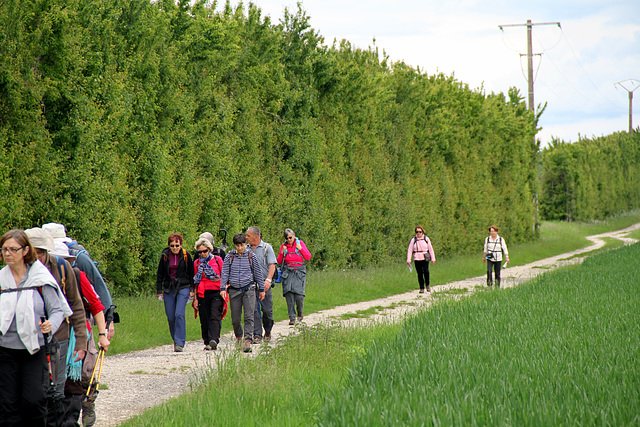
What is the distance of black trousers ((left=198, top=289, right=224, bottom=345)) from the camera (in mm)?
10805

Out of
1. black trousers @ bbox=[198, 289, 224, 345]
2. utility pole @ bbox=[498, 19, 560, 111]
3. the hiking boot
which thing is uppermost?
utility pole @ bbox=[498, 19, 560, 111]

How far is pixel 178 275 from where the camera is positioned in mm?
10914

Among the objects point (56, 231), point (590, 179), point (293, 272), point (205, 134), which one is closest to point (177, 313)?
point (293, 272)

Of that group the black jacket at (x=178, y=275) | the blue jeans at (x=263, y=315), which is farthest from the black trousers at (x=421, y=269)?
the black jacket at (x=178, y=275)

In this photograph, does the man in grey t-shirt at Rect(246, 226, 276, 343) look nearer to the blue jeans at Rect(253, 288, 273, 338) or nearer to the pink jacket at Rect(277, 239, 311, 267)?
the blue jeans at Rect(253, 288, 273, 338)

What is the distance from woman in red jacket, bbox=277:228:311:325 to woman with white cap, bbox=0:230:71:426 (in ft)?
27.7

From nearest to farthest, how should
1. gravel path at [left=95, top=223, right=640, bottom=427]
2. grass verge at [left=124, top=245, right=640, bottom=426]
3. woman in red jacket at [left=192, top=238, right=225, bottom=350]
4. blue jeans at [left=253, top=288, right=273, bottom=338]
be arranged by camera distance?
grass verge at [left=124, top=245, right=640, bottom=426], gravel path at [left=95, top=223, right=640, bottom=427], woman in red jacket at [left=192, top=238, right=225, bottom=350], blue jeans at [left=253, top=288, right=273, bottom=338]

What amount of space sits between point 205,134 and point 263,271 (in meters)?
5.45

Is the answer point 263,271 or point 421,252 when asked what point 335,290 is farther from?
point 263,271

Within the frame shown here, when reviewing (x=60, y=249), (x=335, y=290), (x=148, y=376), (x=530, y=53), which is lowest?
(x=335, y=290)

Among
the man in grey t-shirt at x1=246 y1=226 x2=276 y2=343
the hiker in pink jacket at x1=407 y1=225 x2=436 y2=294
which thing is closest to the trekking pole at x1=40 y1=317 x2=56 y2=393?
the man in grey t-shirt at x1=246 y1=226 x2=276 y2=343

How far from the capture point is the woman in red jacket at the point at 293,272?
45.1 feet

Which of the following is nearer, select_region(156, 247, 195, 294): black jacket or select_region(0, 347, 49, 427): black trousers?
select_region(0, 347, 49, 427): black trousers

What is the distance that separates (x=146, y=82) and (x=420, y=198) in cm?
1511
